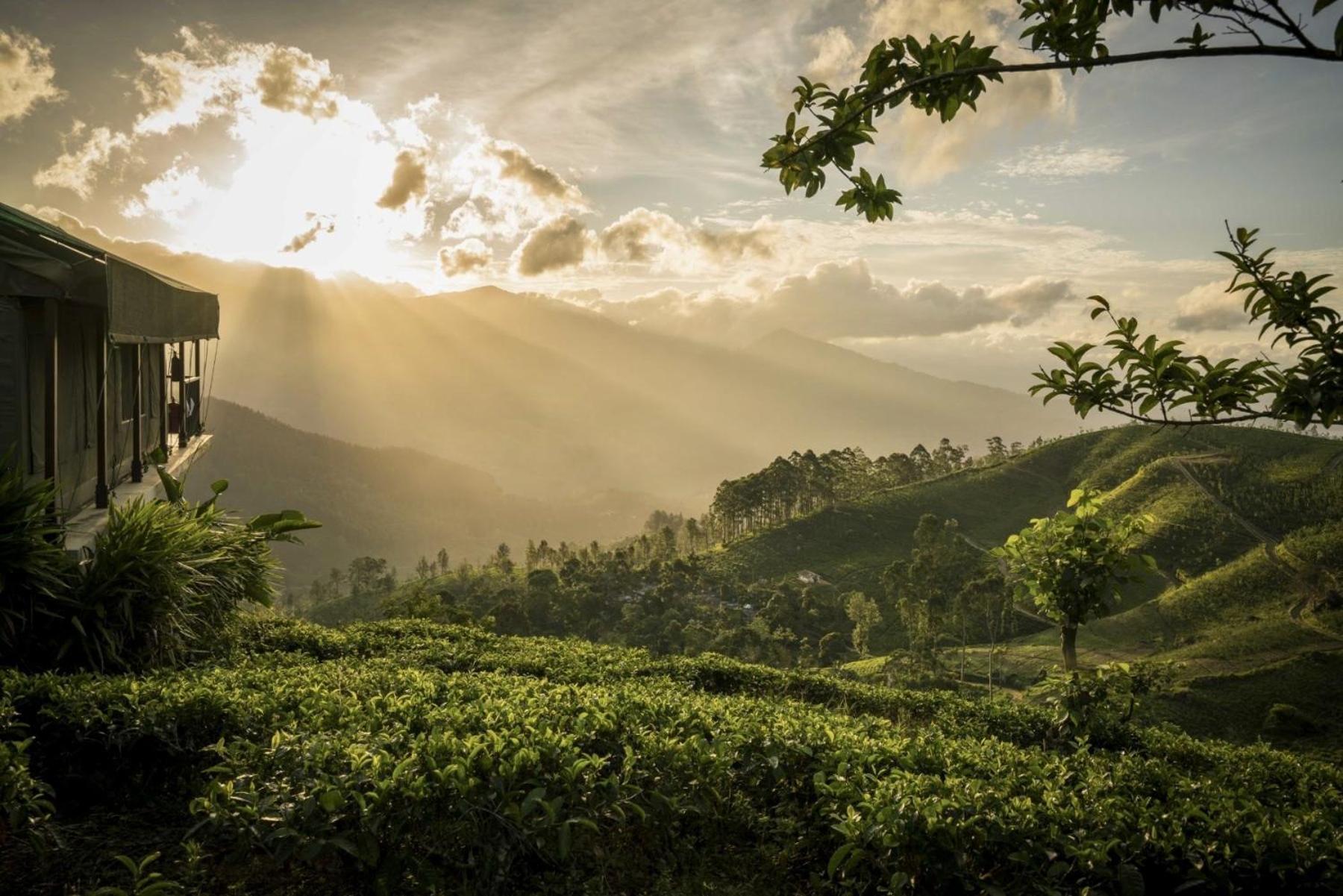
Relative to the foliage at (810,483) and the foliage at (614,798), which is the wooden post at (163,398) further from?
the foliage at (810,483)

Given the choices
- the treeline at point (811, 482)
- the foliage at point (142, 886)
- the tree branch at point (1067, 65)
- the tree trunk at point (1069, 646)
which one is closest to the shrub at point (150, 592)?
the foliage at point (142, 886)

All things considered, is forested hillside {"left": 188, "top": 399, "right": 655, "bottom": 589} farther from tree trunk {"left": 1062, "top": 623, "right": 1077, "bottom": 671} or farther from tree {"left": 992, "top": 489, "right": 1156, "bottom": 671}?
tree {"left": 992, "top": 489, "right": 1156, "bottom": 671}

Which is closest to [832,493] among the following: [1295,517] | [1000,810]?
[1295,517]

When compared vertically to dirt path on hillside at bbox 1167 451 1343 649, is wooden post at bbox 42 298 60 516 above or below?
above

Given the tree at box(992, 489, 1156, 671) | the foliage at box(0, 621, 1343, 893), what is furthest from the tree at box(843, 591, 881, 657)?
the foliage at box(0, 621, 1343, 893)

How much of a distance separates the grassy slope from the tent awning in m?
21.7

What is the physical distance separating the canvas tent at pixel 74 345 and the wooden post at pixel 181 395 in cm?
208

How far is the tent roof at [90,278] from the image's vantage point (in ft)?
21.1

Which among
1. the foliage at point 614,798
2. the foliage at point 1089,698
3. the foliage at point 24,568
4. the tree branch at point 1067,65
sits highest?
the tree branch at point 1067,65

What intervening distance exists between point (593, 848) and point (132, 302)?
792 cm

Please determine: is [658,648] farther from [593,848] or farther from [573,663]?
[593,848]

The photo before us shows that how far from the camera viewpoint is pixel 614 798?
130 inches

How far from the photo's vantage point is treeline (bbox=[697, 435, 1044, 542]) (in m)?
66.3

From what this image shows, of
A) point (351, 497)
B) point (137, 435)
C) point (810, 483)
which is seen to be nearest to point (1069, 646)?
point (137, 435)
